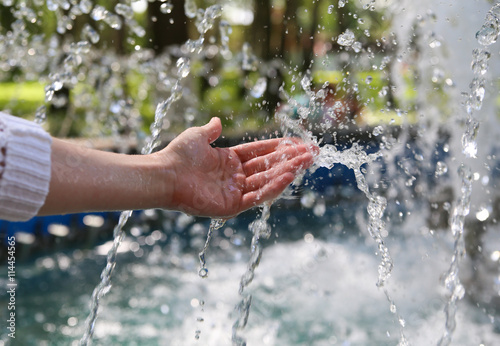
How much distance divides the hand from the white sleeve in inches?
18.0

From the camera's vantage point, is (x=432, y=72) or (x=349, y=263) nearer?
(x=349, y=263)

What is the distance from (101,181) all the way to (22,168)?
0.28 meters

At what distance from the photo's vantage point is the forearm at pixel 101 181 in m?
1.61

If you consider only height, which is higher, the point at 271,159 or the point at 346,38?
the point at 271,159

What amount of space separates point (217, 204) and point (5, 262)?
3529 millimetres

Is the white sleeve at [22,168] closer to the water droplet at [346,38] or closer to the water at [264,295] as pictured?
the water at [264,295]

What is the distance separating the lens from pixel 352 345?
3.27 metres

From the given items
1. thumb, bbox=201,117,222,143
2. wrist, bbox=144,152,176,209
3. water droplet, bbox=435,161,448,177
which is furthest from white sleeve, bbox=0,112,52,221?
water droplet, bbox=435,161,448,177

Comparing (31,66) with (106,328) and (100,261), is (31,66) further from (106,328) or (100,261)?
(106,328)

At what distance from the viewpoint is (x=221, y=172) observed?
2.05 m

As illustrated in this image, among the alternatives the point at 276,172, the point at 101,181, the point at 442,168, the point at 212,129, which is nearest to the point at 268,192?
the point at 276,172

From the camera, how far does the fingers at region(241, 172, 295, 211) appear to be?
1.97m

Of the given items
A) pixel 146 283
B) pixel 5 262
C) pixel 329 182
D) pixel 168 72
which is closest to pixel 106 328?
pixel 146 283

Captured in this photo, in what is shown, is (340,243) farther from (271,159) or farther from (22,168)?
(22,168)
